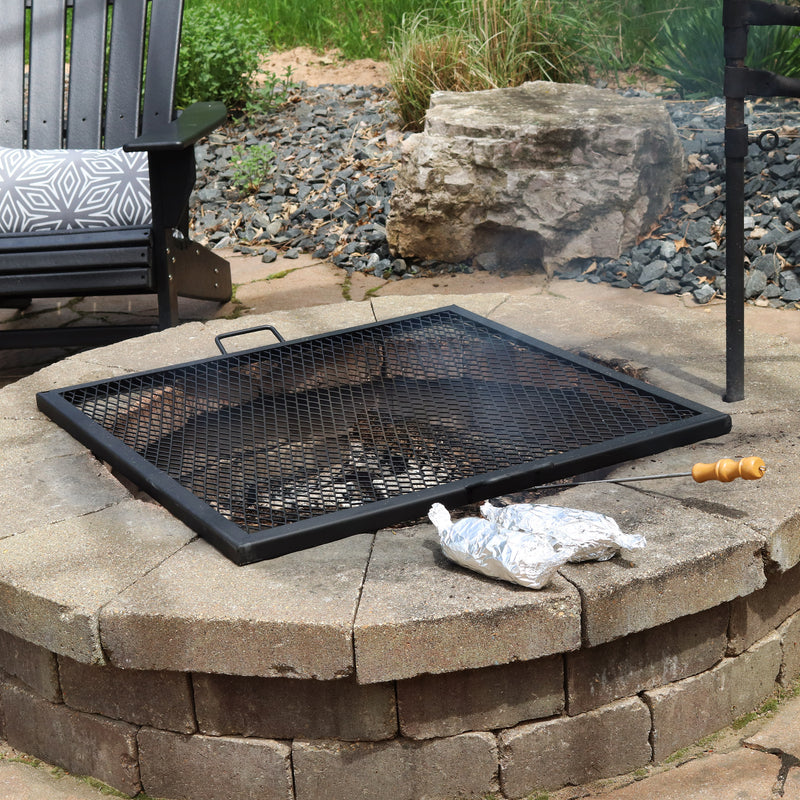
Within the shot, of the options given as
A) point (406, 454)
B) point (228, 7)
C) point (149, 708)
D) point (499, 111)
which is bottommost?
point (149, 708)

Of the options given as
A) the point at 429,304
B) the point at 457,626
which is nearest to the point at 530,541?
the point at 457,626

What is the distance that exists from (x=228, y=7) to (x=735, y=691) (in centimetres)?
702

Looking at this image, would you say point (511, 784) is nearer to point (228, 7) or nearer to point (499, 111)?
point (499, 111)

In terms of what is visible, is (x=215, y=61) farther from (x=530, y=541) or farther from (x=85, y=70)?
(x=530, y=541)

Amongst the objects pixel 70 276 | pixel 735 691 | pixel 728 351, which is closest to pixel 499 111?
pixel 70 276

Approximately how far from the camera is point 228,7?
7520 millimetres

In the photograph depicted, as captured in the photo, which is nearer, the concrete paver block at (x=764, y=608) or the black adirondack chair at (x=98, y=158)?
the concrete paver block at (x=764, y=608)

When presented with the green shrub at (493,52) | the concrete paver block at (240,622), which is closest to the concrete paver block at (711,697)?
the concrete paver block at (240,622)

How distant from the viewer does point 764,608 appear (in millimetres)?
1752

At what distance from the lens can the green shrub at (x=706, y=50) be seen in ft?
15.8

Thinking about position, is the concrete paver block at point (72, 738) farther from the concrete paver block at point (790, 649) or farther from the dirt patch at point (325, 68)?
the dirt patch at point (325, 68)

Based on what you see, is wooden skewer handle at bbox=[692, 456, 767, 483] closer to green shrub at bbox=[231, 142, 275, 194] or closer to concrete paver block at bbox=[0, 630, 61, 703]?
concrete paver block at bbox=[0, 630, 61, 703]

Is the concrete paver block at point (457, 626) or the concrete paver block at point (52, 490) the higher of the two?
the concrete paver block at point (52, 490)

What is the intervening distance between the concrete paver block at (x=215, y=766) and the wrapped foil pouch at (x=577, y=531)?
53 cm
